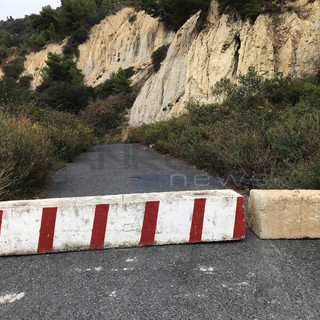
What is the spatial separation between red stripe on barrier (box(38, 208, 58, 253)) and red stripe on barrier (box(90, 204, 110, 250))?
45 centimetres

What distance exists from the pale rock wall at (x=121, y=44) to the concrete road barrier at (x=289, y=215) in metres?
32.7

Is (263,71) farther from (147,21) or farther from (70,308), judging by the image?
(147,21)

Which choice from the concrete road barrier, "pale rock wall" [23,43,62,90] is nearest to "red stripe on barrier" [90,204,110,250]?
the concrete road barrier

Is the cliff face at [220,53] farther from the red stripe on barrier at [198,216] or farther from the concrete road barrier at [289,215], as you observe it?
the red stripe on barrier at [198,216]

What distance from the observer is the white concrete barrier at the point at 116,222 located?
3.37 m

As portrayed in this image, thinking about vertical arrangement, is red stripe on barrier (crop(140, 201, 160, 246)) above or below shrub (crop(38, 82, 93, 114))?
below

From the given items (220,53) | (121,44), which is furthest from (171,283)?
(121,44)

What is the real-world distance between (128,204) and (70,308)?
1325mm

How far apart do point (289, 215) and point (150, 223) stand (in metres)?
1.66

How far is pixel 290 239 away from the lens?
12.0ft

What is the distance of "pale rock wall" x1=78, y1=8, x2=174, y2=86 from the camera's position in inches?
1422

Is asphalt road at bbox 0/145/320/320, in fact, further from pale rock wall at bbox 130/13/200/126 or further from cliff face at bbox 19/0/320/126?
pale rock wall at bbox 130/13/200/126

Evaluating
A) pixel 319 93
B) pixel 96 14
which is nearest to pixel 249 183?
pixel 319 93

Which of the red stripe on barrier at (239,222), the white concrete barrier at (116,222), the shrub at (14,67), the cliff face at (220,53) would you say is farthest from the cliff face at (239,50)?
the shrub at (14,67)
